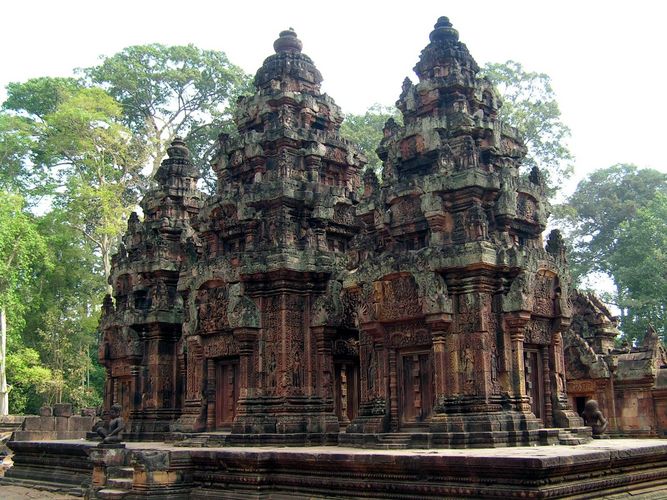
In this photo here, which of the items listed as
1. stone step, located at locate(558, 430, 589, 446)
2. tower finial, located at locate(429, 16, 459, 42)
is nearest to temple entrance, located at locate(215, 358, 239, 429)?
stone step, located at locate(558, 430, 589, 446)

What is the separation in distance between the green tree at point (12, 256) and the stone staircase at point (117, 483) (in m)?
17.2

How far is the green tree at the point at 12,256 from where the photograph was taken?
2783 cm

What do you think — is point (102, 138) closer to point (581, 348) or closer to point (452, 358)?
point (581, 348)

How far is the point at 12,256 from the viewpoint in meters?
28.4

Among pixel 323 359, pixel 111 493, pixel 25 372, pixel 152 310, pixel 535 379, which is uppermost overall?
pixel 152 310

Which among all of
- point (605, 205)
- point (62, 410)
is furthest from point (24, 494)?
point (605, 205)

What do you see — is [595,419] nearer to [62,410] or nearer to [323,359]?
[323,359]

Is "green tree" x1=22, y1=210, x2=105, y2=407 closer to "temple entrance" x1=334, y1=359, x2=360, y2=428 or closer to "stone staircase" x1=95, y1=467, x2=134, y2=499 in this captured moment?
"temple entrance" x1=334, y1=359, x2=360, y2=428

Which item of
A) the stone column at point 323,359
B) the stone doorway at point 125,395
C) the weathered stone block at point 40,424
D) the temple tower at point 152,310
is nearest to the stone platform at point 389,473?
the stone column at point 323,359

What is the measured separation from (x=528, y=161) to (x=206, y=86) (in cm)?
1548

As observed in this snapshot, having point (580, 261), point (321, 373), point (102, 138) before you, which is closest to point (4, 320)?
point (102, 138)

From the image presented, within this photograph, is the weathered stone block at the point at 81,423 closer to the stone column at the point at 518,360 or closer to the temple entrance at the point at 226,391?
the temple entrance at the point at 226,391

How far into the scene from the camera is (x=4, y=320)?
94.9 feet

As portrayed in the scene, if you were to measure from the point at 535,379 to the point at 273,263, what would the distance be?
5300 mm
